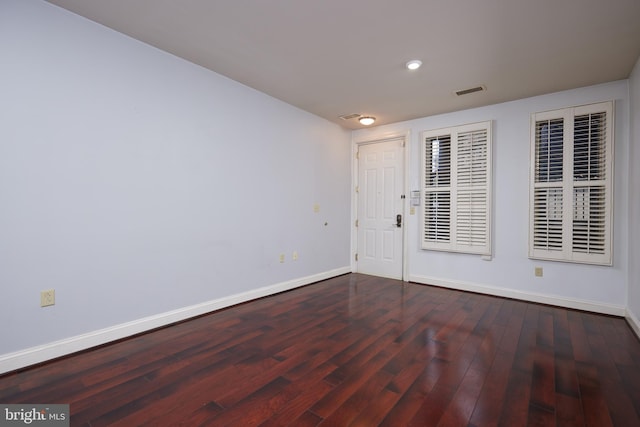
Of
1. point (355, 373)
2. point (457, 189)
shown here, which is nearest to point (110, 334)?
point (355, 373)

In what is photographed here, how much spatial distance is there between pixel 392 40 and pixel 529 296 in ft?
11.5

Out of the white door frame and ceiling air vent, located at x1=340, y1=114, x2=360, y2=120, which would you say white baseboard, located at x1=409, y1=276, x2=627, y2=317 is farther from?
ceiling air vent, located at x1=340, y1=114, x2=360, y2=120

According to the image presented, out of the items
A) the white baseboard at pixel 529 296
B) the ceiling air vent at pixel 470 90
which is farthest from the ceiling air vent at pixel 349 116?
the white baseboard at pixel 529 296

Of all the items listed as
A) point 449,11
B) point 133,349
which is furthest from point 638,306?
point 133,349

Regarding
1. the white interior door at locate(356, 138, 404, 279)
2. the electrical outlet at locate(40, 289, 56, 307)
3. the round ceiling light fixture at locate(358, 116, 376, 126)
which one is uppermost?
the round ceiling light fixture at locate(358, 116, 376, 126)

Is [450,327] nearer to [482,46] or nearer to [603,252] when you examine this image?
[603,252]

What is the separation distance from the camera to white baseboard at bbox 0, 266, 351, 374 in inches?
85.3

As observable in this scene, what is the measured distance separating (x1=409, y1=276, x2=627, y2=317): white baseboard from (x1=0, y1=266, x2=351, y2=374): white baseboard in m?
2.50

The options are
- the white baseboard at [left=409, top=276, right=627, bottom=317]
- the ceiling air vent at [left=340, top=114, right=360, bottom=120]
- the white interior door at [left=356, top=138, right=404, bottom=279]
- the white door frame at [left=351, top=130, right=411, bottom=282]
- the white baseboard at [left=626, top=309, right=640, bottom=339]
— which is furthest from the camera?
the white interior door at [left=356, top=138, right=404, bottom=279]

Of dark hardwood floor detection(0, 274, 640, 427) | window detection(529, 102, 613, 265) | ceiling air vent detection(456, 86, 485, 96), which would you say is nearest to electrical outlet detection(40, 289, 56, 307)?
dark hardwood floor detection(0, 274, 640, 427)

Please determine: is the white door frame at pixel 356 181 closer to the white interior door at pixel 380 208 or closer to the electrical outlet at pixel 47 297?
the white interior door at pixel 380 208

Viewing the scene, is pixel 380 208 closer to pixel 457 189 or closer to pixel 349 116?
pixel 457 189

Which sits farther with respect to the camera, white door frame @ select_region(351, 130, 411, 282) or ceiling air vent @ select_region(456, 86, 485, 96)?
white door frame @ select_region(351, 130, 411, 282)

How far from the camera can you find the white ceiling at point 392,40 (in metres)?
2.26
